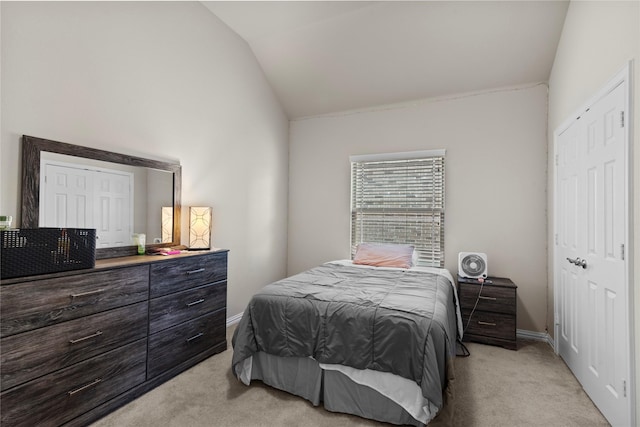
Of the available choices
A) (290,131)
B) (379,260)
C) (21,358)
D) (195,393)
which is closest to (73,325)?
(21,358)

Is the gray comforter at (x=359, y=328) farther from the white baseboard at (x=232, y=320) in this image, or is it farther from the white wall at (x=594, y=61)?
the white baseboard at (x=232, y=320)

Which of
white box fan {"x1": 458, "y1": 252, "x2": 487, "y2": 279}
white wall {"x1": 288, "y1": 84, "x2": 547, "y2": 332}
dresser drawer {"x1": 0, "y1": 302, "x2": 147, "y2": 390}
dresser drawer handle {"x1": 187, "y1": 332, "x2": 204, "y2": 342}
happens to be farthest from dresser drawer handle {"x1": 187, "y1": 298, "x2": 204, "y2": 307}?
white box fan {"x1": 458, "y1": 252, "x2": 487, "y2": 279}

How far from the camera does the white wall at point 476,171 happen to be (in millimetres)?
3371

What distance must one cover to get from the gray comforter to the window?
52.6 inches

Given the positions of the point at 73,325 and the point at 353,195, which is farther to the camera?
the point at 353,195

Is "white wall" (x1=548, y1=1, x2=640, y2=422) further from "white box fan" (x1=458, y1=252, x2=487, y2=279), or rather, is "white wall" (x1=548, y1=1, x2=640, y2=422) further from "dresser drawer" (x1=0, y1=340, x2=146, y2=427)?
"dresser drawer" (x1=0, y1=340, x2=146, y2=427)

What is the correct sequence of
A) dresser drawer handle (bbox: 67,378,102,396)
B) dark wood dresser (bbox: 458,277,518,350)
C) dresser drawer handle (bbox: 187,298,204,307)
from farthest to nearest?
dark wood dresser (bbox: 458,277,518,350) < dresser drawer handle (bbox: 187,298,204,307) < dresser drawer handle (bbox: 67,378,102,396)

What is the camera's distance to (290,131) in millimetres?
4699

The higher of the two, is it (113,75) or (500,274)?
(113,75)

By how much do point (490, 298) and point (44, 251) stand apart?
359 centimetres

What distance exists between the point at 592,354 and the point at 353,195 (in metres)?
2.86

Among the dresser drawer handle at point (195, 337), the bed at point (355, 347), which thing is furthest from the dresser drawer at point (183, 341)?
the bed at point (355, 347)

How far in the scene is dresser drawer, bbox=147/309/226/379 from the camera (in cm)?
224

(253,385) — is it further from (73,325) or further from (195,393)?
(73,325)
